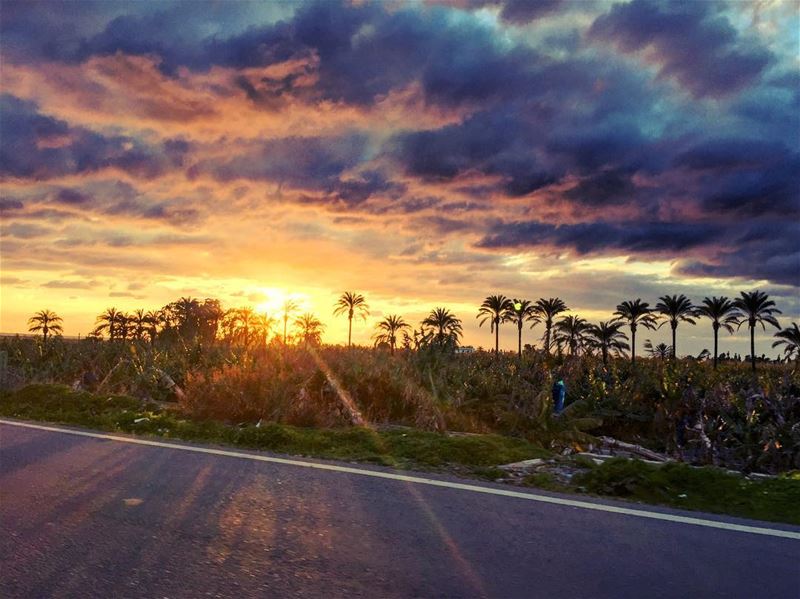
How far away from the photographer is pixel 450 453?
25.5ft

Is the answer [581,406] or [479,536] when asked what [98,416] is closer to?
[479,536]

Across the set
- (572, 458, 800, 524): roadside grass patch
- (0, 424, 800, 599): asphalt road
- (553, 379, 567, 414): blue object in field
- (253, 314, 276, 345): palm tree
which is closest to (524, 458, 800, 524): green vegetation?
(572, 458, 800, 524): roadside grass patch

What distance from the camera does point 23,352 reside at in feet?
78.9

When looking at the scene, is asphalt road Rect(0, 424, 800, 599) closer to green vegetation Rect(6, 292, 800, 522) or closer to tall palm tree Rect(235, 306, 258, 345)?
green vegetation Rect(6, 292, 800, 522)

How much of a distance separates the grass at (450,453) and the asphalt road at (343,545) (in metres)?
0.64

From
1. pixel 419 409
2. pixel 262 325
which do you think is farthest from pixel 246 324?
pixel 419 409

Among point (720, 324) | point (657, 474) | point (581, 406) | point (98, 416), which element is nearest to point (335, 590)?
point (657, 474)

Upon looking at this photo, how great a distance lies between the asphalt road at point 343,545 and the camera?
12.7ft

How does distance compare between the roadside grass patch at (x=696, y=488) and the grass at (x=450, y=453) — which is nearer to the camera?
the roadside grass patch at (x=696, y=488)

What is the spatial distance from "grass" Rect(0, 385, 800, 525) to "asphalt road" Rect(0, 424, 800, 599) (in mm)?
641

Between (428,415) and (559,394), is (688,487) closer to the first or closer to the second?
(428,415)

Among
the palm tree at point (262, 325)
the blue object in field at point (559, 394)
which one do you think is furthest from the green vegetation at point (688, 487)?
the palm tree at point (262, 325)

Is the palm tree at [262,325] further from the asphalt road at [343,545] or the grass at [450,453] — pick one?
the asphalt road at [343,545]

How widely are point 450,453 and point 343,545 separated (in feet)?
11.2
